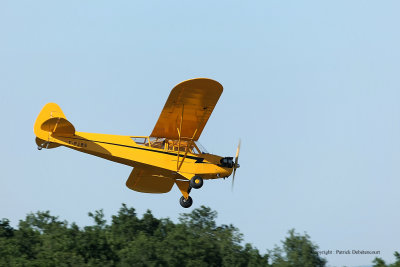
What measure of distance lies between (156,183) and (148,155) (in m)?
3.42

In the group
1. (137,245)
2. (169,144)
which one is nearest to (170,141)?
(169,144)

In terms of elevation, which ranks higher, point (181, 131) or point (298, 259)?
point (298, 259)

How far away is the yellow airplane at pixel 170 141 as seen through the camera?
728 inches

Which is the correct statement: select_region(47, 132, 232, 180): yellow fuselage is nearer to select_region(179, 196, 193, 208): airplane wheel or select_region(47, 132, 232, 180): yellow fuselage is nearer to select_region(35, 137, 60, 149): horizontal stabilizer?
select_region(35, 137, 60, 149): horizontal stabilizer

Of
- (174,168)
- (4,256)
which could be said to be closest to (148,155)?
(174,168)

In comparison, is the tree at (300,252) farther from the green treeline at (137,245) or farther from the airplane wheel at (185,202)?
the airplane wheel at (185,202)

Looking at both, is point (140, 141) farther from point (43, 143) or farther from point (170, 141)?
point (43, 143)

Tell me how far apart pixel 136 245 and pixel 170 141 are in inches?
689

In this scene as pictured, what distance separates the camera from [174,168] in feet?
64.3

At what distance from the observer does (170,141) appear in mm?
19922

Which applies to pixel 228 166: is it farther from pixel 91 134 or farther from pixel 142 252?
pixel 142 252

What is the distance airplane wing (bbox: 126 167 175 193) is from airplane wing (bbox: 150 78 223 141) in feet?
9.75

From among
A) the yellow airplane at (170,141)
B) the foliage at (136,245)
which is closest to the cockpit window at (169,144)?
the yellow airplane at (170,141)

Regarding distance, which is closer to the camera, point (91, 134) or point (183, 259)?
point (91, 134)
